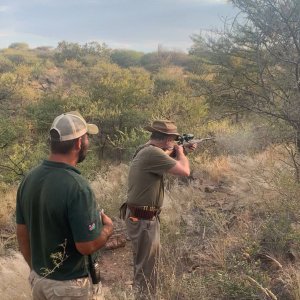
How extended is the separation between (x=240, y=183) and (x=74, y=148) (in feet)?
19.1

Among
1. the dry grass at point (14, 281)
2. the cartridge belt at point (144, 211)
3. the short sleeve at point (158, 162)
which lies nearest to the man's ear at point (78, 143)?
the short sleeve at point (158, 162)

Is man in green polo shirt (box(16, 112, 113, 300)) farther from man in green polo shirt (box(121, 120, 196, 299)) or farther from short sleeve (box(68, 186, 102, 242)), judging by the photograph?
man in green polo shirt (box(121, 120, 196, 299))

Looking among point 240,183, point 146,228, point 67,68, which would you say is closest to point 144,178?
point 146,228

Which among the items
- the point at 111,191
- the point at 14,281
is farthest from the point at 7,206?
the point at 14,281

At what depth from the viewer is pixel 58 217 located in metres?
2.46

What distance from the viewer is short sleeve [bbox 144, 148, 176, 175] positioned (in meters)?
4.10

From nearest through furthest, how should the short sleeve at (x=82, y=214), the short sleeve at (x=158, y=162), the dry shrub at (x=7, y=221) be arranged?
the short sleeve at (x=82, y=214) < the short sleeve at (x=158, y=162) < the dry shrub at (x=7, y=221)

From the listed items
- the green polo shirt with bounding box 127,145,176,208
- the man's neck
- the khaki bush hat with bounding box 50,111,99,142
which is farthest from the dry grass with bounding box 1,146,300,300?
the khaki bush hat with bounding box 50,111,99,142

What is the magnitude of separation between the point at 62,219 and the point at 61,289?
47 centimetres

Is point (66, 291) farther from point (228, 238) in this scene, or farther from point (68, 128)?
point (228, 238)

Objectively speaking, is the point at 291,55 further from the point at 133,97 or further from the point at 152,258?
the point at 133,97

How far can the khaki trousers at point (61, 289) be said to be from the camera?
8.46 ft

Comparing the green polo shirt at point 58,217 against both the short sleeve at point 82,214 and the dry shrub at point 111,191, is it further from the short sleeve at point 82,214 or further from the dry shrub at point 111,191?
the dry shrub at point 111,191

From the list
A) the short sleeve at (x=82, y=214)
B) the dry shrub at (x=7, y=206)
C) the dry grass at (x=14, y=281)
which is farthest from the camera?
the dry shrub at (x=7, y=206)
